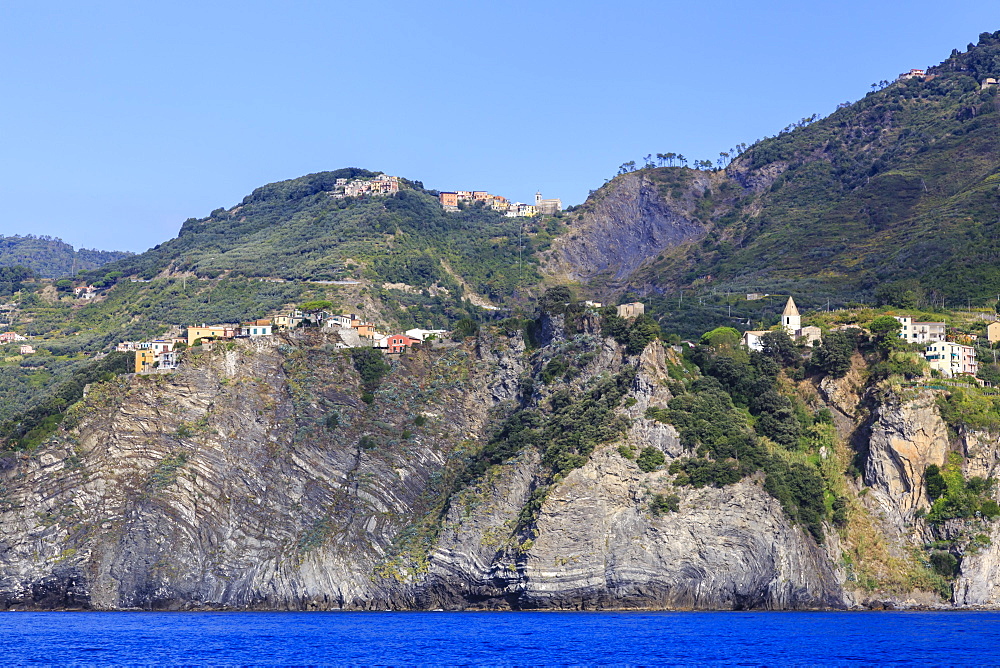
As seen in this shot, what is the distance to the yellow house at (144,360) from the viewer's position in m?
104

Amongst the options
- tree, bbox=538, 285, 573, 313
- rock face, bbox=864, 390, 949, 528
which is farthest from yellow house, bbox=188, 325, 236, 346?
rock face, bbox=864, 390, 949, 528

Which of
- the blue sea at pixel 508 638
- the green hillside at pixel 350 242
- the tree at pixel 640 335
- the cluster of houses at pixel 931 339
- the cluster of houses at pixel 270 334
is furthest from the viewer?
the green hillside at pixel 350 242

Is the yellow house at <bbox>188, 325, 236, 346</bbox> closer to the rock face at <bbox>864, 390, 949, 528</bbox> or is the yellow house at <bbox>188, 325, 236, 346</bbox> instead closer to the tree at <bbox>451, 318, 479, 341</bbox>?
the tree at <bbox>451, 318, 479, 341</bbox>

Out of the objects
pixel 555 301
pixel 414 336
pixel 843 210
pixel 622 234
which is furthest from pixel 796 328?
pixel 622 234

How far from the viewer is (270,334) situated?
10175 cm

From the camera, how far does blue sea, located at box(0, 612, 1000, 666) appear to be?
58.8m

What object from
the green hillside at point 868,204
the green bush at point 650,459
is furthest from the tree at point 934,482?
the green hillside at point 868,204

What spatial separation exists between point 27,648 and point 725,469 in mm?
40264

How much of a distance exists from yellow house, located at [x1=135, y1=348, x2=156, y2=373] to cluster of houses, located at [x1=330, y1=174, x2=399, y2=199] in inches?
2526

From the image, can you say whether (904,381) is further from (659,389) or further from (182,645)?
(182,645)

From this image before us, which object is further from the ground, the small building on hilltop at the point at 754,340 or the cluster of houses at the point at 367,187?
the cluster of houses at the point at 367,187

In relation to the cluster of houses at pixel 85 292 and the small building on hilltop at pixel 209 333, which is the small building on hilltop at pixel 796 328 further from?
the cluster of houses at pixel 85 292

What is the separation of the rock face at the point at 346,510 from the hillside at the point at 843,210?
36274mm

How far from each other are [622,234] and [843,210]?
3612 centimetres
